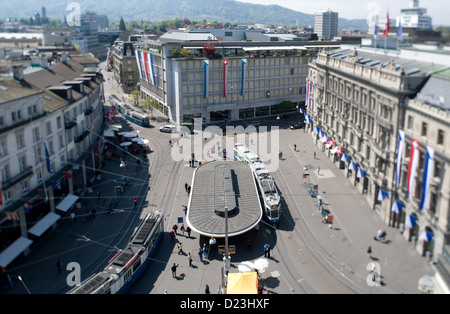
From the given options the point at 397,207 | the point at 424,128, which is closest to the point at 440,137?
the point at 424,128

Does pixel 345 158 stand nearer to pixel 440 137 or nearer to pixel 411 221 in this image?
pixel 411 221

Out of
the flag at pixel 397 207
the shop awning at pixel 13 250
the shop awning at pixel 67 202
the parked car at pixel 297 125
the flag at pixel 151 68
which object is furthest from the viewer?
the flag at pixel 151 68

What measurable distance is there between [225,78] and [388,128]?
5571 centimetres

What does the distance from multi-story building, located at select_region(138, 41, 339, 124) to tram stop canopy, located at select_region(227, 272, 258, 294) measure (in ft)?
217

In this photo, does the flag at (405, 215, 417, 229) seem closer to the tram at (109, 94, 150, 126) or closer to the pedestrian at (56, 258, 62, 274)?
A: the pedestrian at (56, 258, 62, 274)

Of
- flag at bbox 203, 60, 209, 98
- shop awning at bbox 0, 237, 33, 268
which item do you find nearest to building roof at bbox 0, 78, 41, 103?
shop awning at bbox 0, 237, 33, 268

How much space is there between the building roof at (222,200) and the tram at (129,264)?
4038mm

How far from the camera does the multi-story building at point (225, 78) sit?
95875mm

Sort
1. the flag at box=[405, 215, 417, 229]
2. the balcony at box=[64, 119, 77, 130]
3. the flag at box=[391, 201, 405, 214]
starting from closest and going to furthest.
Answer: the flag at box=[405, 215, 417, 229]
the flag at box=[391, 201, 405, 214]
the balcony at box=[64, 119, 77, 130]

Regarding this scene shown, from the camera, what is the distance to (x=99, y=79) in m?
81.9

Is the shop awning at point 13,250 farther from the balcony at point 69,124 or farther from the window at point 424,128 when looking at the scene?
the window at point 424,128

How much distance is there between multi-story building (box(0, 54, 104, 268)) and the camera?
134 ft

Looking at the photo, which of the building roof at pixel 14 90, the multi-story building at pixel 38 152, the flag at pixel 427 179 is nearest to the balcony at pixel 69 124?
the multi-story building at pixel 38 152

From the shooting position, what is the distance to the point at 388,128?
156 feet
